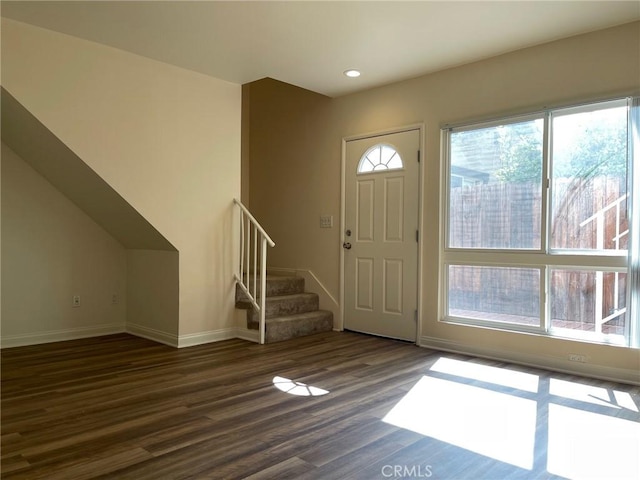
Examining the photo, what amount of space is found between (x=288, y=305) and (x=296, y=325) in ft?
1.00

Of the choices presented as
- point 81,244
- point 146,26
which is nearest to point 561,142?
point 146,26

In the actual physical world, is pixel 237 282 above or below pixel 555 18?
below

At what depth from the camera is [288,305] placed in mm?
5012

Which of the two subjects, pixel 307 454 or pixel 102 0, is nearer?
pixel 307 454

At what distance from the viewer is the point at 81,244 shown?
4.71m

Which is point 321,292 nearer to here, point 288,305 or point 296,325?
point 288,305

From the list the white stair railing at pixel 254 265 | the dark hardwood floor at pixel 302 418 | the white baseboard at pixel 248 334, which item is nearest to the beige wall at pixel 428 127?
the dark hardwood floor at pixel 302 418

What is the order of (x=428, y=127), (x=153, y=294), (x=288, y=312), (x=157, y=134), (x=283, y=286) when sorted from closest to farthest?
(x=157, y=134), (x=428, y=127), (x=153, y=294), (x=288, y=312), (x=283, y=286)

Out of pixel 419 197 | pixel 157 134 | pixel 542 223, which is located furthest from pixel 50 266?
pixel 542 223

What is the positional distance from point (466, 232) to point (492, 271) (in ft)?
1.40

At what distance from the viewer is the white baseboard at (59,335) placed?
4250mm

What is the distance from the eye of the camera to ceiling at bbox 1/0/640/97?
10.3ft

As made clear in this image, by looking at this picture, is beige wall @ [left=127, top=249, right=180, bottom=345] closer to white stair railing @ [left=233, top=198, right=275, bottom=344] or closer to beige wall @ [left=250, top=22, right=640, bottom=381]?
white stair railing @ [left=233, top=198, right=275, bottom=344]

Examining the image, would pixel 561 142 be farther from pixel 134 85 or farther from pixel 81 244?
pixel 81 244
